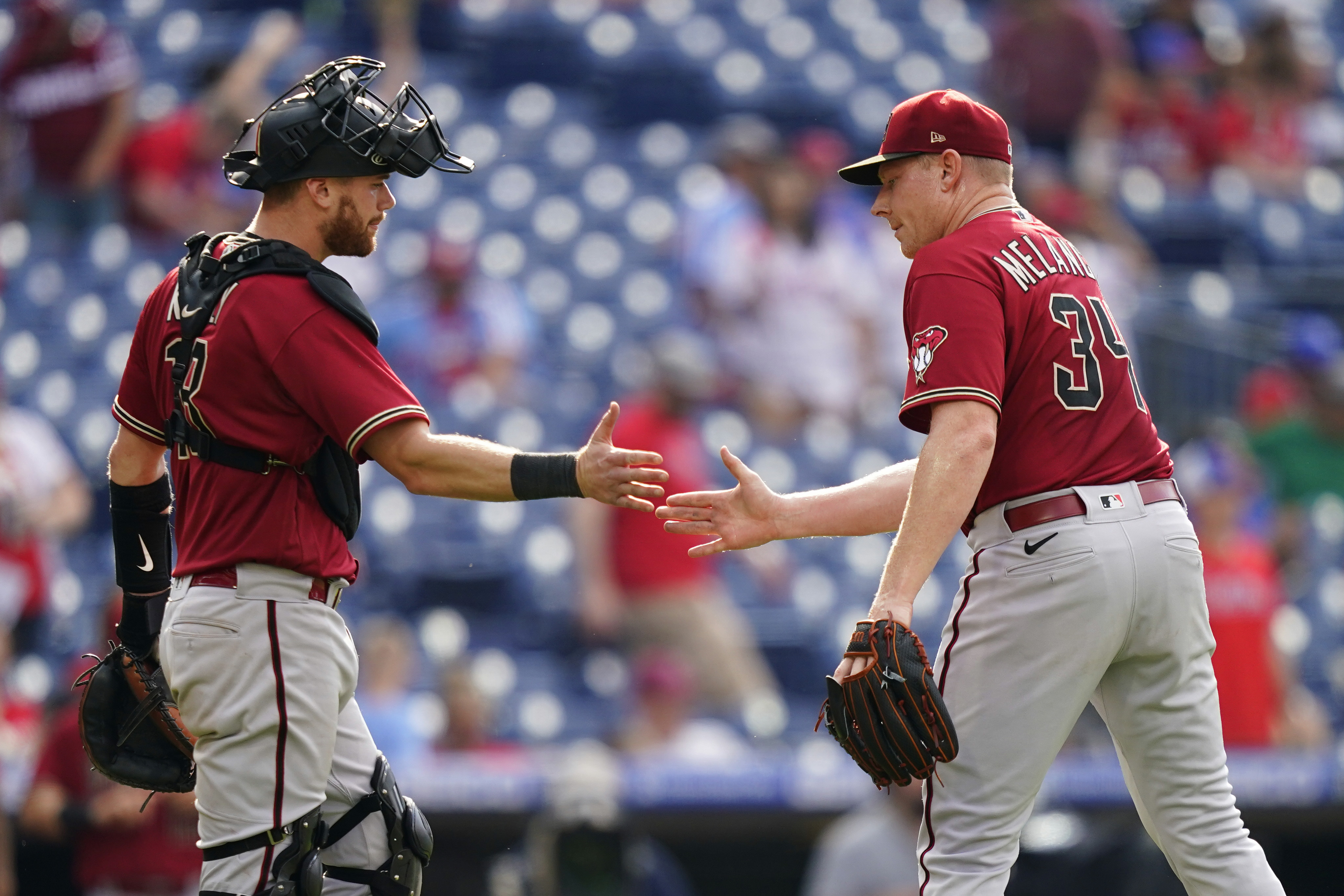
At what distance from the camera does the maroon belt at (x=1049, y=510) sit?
10.1ft

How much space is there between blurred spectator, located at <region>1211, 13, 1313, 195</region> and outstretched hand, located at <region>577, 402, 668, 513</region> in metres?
8.45

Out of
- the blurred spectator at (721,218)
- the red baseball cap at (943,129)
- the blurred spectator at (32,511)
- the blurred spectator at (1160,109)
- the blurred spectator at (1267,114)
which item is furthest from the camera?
the blurred spectator at (1267,114)

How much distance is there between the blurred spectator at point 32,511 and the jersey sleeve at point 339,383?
4.64 meters

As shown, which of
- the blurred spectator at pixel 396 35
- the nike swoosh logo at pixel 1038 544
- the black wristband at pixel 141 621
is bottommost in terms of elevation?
the black wristband at pixel 141 621

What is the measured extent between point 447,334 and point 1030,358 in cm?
564

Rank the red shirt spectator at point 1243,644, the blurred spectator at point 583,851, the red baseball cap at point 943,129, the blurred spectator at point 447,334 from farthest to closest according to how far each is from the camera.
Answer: the blurred spectator at point 447,334
the red shirt spectator at point 1243,644
the blurred spectator at point 583,851
the red baseball cap at point 943,129

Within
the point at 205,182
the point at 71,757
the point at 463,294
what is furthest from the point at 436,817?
the point at 205,182

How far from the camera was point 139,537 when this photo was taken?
3428 mm

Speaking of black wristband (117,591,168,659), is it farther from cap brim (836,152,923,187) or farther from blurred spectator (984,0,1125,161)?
blurred spectator (984,0,1125,161)

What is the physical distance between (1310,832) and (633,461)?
A: 180 inches

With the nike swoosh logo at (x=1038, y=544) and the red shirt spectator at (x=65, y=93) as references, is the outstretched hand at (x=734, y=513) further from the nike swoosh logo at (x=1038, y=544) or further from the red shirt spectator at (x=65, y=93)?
the red shirt spectator at (x=65, y=93)

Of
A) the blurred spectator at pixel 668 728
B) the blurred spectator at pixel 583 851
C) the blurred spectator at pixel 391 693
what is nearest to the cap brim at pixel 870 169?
the blurred spectator at pixel 583 851

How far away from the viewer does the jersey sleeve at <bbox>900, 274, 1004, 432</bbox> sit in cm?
298

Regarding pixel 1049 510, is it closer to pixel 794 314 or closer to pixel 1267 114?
pixel 794 314
